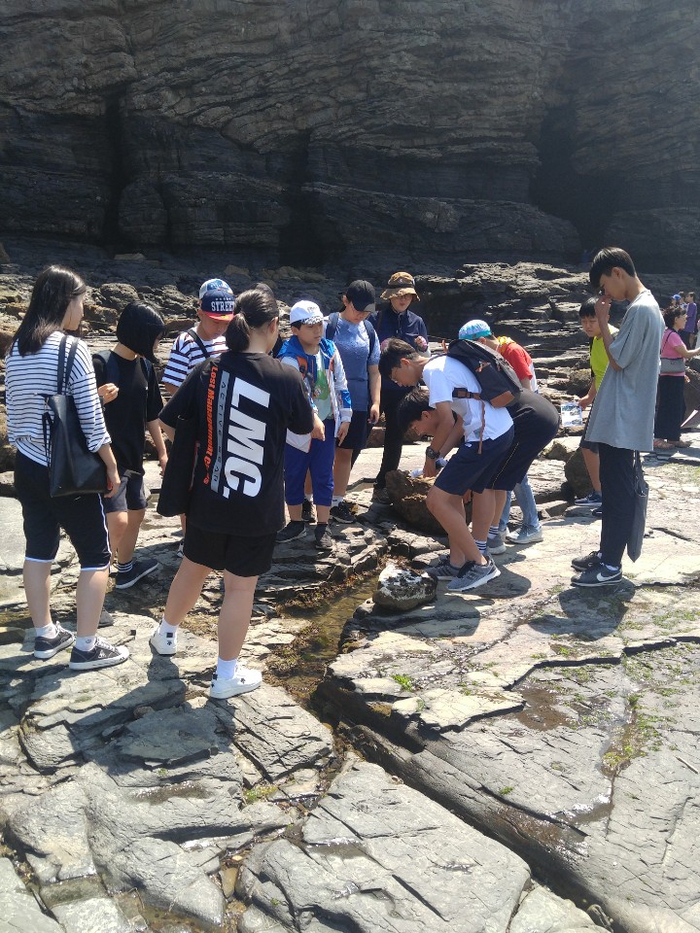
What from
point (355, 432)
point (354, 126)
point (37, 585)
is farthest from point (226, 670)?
point (354, 126)

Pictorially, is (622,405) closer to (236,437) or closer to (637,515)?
(637,515)

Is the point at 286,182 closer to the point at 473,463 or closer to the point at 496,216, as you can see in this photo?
the point at 496,216

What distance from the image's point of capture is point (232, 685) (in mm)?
3660

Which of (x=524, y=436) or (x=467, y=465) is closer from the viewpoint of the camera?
(x=467, y=465)

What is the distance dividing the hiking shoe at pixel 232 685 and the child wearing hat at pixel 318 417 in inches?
76.7

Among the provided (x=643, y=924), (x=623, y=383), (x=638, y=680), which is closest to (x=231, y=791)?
(x=643, y=924)

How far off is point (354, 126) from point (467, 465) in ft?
70.4

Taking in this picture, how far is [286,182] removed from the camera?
2338cm

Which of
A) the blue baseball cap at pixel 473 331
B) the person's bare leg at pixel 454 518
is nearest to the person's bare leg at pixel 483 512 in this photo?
the person's bare leg at pixel 454 518

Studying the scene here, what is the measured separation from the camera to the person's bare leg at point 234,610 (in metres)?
3.57

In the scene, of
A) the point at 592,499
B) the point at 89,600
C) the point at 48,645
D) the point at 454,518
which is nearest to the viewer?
the point at 89,600

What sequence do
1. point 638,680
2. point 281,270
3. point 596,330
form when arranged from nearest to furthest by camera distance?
point 638,680 → point 596,330 → point 281,270

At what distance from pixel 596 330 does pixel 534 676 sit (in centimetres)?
341

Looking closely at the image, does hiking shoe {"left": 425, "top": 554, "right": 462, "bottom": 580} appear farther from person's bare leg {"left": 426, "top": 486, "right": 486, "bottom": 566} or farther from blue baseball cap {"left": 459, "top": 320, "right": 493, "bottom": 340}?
blue baseball cap {"left": 459, "top": 320, "right": 493, "bottom": 340}
